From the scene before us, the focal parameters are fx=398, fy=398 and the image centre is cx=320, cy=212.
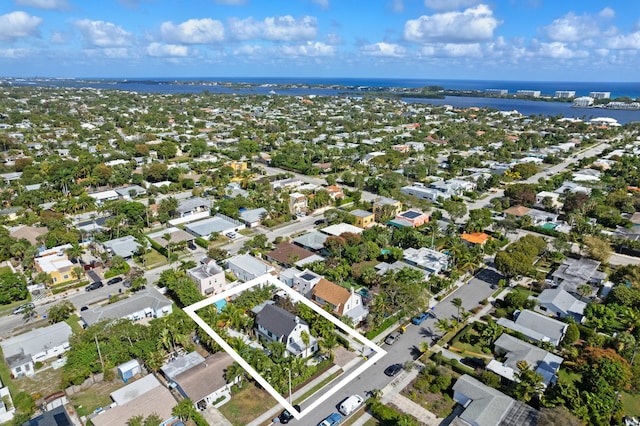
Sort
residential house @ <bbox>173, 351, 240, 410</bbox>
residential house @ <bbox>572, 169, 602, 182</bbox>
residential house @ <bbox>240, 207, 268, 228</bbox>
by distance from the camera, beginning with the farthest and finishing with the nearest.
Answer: residential house @ <bbox>572, 169, 602, 182</bbox>, residential house @ <bbox>240, 207, 268, 228</bbox>, residential house @ <bbox>173, 351, 240, 410</bbox>

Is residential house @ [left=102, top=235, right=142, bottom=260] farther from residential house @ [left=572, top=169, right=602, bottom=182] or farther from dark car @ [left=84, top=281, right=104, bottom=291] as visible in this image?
residential house @ [left=572, top=169, right=602, bottom=182]

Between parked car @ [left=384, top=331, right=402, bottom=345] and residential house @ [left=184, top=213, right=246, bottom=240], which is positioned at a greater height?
residential house @ [left=184, top=213, right=246, bottom=240]

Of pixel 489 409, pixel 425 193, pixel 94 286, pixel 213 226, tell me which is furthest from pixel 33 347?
pixel 425 193

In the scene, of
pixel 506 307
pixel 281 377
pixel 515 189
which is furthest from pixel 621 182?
pixel 281 377

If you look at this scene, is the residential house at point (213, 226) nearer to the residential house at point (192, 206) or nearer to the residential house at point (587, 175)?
the residential house at point (192, 206)

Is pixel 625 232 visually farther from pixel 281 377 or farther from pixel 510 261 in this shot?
pixel 281 377

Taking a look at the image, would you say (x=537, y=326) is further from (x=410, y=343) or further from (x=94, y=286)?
(x=94, y=286)

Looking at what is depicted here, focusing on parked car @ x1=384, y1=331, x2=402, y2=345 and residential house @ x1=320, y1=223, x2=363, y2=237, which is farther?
residential house @ x1=320, y1=223, x2=363, y2=237

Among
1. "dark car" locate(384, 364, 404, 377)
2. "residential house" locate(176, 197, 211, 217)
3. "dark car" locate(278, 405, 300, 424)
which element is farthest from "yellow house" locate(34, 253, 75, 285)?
"dark car" locate(384, 364, 404, 377)
